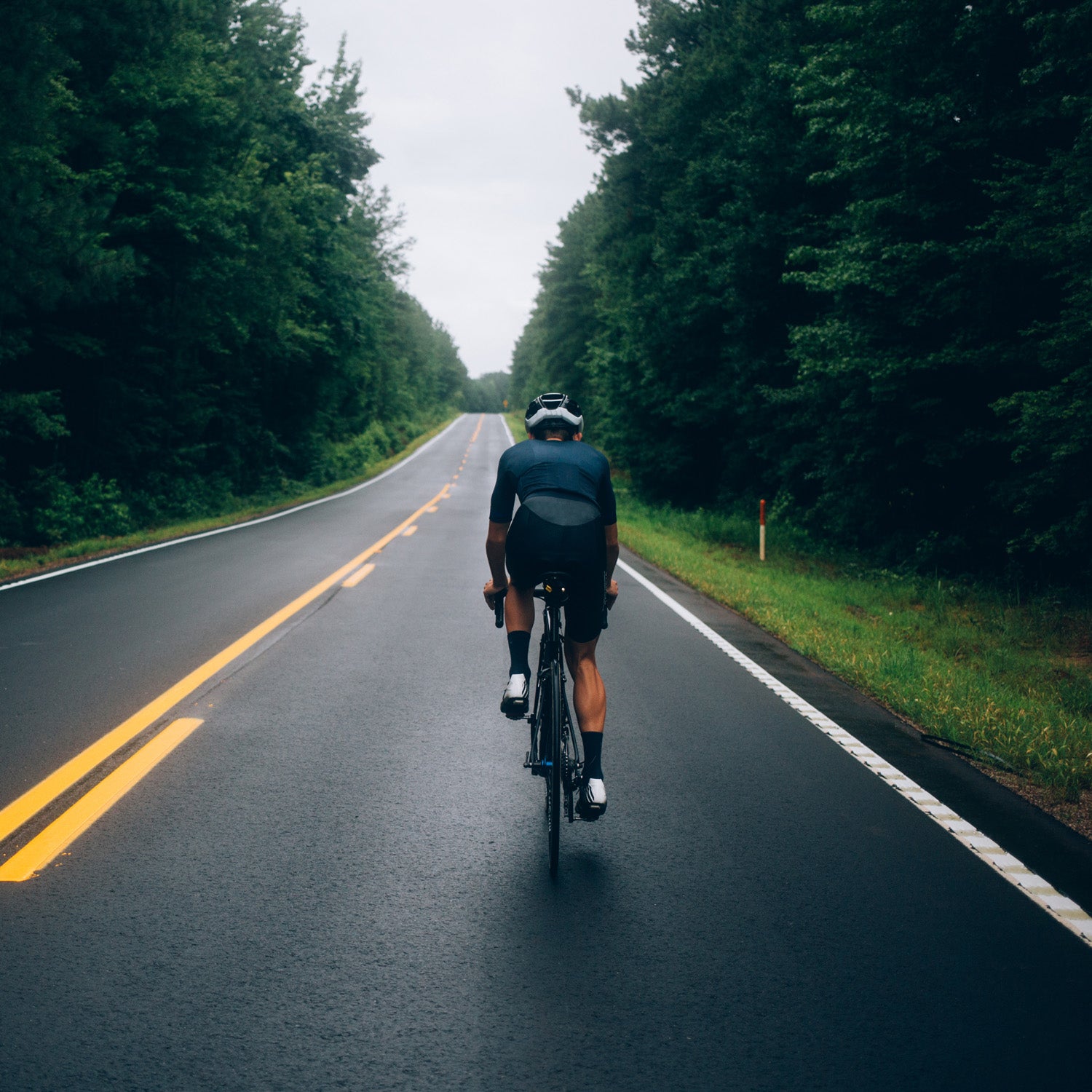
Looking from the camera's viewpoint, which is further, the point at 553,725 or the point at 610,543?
the point at 610,543

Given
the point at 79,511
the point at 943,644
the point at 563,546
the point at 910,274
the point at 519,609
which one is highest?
the point at 910,274

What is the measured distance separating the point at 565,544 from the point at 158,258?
941 inches

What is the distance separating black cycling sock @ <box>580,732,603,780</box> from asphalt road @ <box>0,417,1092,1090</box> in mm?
336

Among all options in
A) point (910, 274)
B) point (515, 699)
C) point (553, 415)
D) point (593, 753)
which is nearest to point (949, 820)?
point (593, 753)

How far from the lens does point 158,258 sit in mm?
24891

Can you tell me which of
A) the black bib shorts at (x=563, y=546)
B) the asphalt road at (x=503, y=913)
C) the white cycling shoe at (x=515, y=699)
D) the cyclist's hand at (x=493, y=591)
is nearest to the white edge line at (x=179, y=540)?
the asphalt road at (x=503, y=913)

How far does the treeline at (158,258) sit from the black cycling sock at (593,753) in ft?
55.6

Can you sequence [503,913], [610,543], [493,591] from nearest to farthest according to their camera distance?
[503,913], [610,543], [493,591]

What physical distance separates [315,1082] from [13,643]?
691 cm

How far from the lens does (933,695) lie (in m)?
7.23

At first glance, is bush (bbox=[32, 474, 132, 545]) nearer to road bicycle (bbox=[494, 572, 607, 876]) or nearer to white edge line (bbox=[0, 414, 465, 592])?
white edge line (bbox=[0, 414, 465, 592])

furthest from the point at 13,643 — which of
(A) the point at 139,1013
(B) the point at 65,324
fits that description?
(B) the point at 65,324

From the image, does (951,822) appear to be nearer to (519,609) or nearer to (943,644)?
(519,609)

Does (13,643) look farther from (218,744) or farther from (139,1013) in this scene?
(139,1013)
